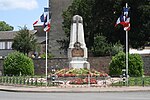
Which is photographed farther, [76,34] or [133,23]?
[133,23]

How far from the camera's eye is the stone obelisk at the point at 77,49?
37.5 metres

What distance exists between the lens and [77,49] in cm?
3788

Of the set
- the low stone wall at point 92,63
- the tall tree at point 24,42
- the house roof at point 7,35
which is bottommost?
the low stone wall at point 92,63

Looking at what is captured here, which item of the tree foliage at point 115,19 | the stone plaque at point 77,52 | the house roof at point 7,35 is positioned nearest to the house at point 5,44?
the house roof at point 7,35

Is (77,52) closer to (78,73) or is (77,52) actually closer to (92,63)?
(78,73)

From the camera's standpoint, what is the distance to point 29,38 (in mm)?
85188

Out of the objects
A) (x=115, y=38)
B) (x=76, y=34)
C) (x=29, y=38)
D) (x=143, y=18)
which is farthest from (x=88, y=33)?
(x=76, y=34)

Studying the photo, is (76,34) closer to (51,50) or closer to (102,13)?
(102,13)

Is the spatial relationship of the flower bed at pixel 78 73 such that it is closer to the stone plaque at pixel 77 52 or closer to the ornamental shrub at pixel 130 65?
the stone plaque at pixel 77 52

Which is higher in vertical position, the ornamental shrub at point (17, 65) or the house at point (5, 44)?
the house at point (5, 44)

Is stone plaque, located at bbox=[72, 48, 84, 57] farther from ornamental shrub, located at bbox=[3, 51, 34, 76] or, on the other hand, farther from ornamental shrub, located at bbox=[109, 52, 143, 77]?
ornamental shrub, located at bbox=[3, 51, 34, 76]

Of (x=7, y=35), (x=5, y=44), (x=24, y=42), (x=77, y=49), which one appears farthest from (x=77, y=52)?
(x=7, y=35)

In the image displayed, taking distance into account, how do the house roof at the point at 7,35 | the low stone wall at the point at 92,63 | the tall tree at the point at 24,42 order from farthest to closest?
the house roof at the point at 7,35
the tall tree at the point at 24,42
the low stone wall at the point at 92,63

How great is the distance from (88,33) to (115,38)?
10.1 m
